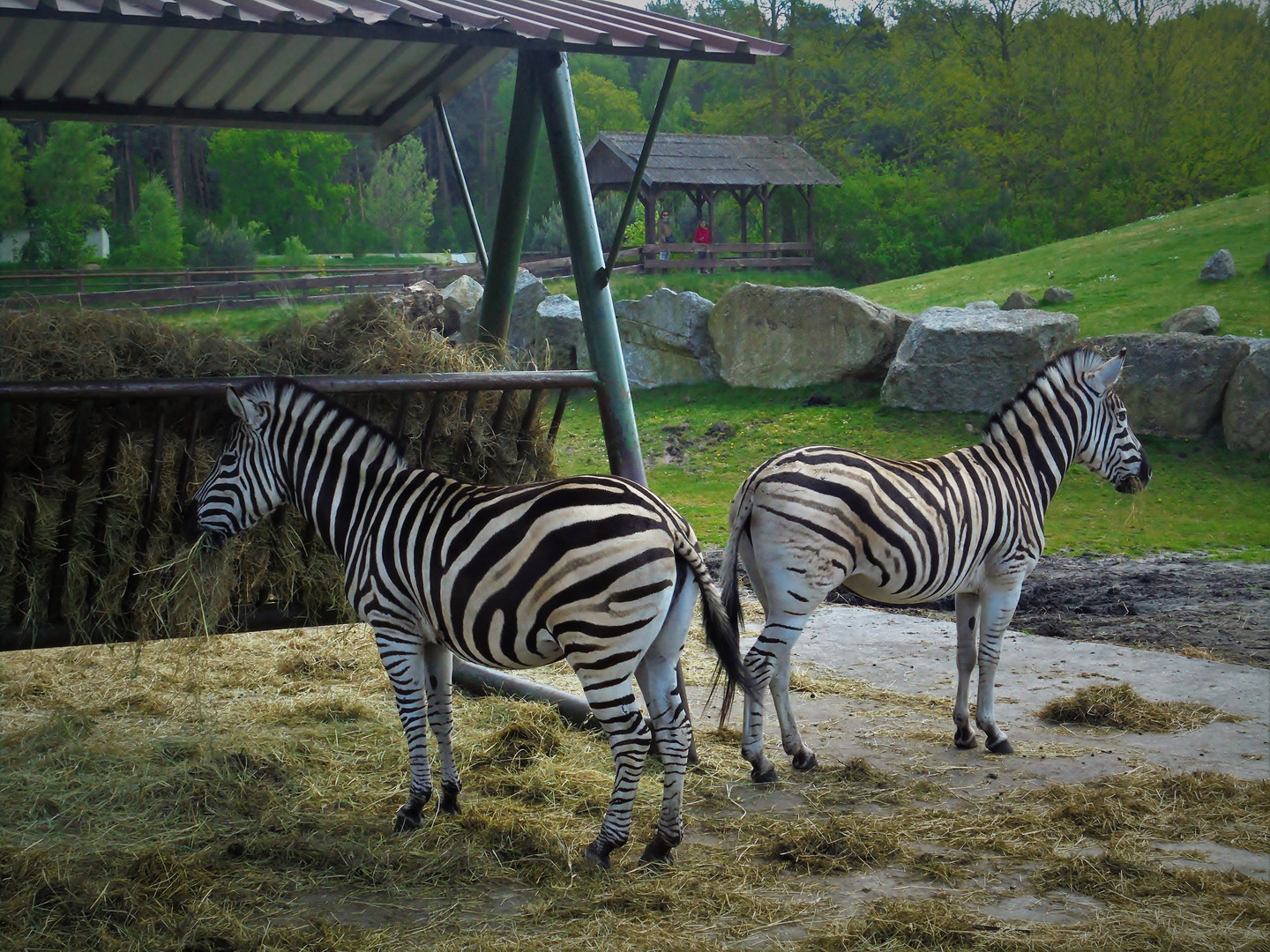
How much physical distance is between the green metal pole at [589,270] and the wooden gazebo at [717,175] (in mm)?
20947

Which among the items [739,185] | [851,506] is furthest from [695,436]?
[739,185]

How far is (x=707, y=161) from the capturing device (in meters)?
28.1

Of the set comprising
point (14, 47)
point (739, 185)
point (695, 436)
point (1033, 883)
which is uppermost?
point (739, 185)

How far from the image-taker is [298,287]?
20.4 meters

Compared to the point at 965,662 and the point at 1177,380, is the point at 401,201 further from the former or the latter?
the point at 965,662

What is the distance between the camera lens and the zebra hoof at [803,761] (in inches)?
209

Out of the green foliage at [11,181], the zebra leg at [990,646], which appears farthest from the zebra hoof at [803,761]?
the green foliage at [11,181]

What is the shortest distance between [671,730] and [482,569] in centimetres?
96

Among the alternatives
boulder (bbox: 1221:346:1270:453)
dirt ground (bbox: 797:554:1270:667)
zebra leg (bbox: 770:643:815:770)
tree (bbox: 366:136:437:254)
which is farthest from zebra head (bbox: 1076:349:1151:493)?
tree (bbox: 366:136:437:254)

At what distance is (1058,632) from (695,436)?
23.9 ft

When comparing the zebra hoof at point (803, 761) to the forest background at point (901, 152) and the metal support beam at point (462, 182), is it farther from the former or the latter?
the forest background at point (901, 152)

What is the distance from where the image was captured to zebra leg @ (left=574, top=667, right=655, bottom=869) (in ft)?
12.9

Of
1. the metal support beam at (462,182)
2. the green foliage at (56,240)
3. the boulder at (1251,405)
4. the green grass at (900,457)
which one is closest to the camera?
the metal support beam at (462,182)

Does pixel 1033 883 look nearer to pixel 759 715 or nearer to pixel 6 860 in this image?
pixel 759 715
